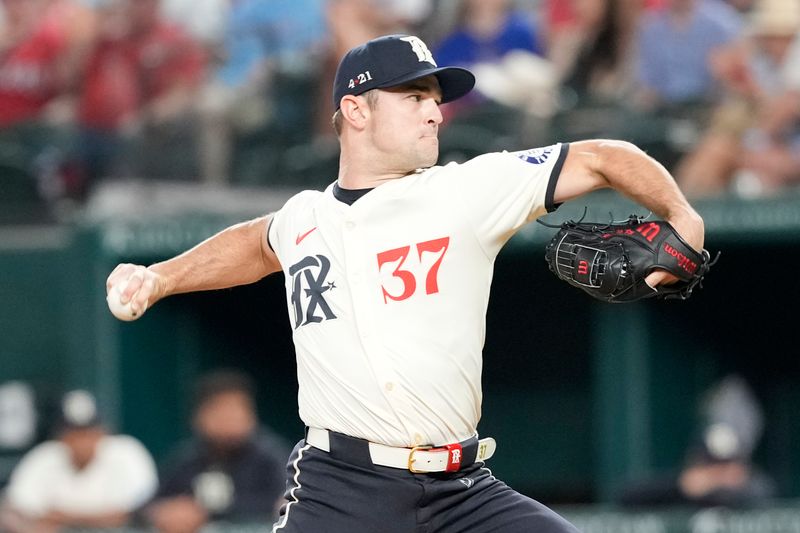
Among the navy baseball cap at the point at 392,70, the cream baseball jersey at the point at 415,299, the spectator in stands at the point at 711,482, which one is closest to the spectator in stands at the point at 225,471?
the spectator in stands at the point at 711,482

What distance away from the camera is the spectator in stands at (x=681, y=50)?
813 centimetres

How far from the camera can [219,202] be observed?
870 centimetres

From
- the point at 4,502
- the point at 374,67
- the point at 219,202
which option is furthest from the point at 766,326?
the point at 374,67

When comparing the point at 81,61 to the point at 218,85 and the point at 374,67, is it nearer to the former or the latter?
the point at 218,85

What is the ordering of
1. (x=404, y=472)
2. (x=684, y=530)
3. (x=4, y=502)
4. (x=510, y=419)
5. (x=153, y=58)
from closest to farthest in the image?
(x=404, y=472) < (x=684, y=530) < (x=4, y=502) < (x=153, y=58) < (x=510, y=419)

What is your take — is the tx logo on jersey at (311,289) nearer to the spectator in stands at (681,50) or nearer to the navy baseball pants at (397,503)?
the navy baseball pants at (397,503)

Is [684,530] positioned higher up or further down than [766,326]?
further down

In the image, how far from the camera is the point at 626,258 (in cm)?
406

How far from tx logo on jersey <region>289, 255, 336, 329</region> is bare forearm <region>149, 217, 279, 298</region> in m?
0.29

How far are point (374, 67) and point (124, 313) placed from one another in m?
0.98

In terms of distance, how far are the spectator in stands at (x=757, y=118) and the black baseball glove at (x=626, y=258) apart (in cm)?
387

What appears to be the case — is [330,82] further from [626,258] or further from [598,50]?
[626,258]

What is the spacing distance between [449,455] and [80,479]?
4586 millimetres

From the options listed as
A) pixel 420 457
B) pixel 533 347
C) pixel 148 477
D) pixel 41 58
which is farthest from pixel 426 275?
pixel 41 58
